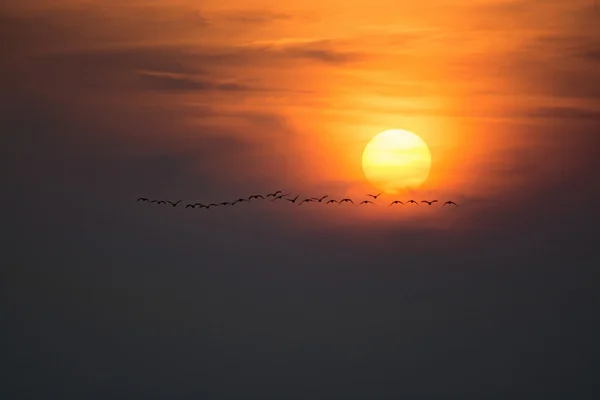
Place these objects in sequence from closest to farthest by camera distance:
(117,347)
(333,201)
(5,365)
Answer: (333,201)
(5,365)
(117,347)

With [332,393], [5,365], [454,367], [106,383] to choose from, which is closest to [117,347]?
[106,383]

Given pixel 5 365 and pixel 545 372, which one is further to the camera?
pixel 545 372

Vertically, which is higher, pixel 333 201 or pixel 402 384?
pixel 333 201

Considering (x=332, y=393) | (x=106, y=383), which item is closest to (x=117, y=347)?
(x=106, y=383)

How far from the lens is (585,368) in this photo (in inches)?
4144

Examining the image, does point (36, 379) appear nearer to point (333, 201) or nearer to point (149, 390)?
point (149, 390)

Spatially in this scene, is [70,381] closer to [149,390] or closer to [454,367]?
[149,390]

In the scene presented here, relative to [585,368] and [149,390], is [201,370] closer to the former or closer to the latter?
[149,390]

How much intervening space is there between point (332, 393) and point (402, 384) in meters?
7.69

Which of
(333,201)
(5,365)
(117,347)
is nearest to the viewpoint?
(333,201)

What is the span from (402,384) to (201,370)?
830 inches

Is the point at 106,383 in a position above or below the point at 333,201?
below

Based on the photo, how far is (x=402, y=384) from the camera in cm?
10638

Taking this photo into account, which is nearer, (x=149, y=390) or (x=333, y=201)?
(x=333, y=201)
